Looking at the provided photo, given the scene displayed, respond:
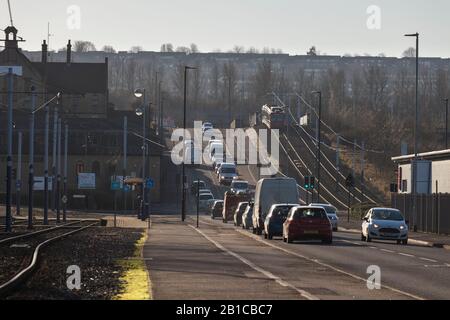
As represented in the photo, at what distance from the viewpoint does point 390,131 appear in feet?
Result: 474

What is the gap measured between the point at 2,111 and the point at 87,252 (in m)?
83.2

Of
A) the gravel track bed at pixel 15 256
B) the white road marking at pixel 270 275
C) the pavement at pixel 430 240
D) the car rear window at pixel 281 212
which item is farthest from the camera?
the car rear window at pixel 281 212

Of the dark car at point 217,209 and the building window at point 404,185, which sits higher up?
the building window at point 404,185

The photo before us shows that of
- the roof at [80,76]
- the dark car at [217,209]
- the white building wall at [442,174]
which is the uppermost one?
the roof at [80,76]

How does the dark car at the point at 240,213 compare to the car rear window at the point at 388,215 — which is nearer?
the car rear window at the point at 388,215

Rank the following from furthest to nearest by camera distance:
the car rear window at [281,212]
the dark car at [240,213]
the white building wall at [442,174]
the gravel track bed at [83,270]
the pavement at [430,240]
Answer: the dark car at [240,213], the white building wall at [442,174], the car rear window at [281,212], the pavement at [430,240], the gravel track bed at [83,270]

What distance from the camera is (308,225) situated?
43.7m

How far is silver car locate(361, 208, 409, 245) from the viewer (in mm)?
46469

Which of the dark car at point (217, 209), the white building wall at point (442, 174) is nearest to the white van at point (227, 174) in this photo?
the dark car at point (217, 209)

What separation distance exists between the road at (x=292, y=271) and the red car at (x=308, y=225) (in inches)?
25.4

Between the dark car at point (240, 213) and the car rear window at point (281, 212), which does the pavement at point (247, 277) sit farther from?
the dark car at point (240, 213)

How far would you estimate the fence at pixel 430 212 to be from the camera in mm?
55594

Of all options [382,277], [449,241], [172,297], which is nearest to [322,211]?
[449,241]
